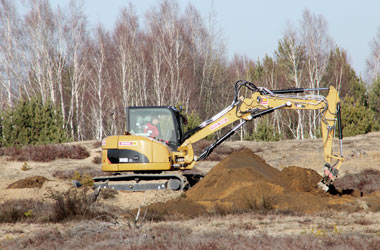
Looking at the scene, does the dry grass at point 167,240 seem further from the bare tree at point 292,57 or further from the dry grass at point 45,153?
the bare tree at point 292,57

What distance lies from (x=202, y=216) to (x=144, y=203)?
11.7 ft

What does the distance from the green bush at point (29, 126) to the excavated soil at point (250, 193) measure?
56.1 feet

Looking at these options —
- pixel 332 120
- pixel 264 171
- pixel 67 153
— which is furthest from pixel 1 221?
pixel 67 153

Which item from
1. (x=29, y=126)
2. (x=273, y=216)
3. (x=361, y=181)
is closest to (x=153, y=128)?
(x=273, y=216)

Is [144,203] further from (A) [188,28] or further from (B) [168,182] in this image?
(A) [188,28]

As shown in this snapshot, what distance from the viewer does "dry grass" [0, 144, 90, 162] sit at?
25188 mm

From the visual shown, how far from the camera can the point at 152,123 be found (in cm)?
1528

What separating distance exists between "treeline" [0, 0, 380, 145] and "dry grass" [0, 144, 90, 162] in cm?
1347

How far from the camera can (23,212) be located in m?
11.3

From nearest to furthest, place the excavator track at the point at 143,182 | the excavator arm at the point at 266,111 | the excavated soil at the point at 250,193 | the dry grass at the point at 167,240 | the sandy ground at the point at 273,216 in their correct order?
the dry grass at the point at 167,240 → the sandy ground at the point at 273,216 → the excavated soil at the point at 250,193 → the excavator arm at the point at 266,111 → the excavator track at the point at 143,182

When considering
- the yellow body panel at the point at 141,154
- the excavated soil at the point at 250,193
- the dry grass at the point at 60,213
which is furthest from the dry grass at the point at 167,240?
the yellow body panel at the point at 141,154

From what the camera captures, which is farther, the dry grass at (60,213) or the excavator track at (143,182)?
the excavator track at (143,182)

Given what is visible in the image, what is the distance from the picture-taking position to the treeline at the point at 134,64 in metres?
42.7

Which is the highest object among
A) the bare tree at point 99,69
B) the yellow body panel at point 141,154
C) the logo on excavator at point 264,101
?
the bare tree at point 99,69
